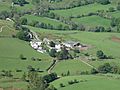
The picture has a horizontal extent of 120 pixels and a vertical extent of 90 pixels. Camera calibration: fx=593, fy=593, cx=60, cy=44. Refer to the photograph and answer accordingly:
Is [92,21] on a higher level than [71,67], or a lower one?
higher

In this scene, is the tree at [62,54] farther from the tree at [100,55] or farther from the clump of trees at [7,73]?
the clump of trees at [7,73]

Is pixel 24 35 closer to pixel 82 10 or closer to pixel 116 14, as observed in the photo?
pixel 82 10

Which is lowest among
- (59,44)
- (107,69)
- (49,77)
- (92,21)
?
(107,69)

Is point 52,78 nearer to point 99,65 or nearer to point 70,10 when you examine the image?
point 99,65

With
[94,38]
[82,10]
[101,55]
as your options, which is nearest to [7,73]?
[101,55]

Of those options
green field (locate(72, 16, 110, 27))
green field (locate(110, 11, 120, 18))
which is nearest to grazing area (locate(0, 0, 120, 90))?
green field (locate(72, 16, 110, 27))

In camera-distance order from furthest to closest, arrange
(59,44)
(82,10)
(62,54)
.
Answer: (82,10) < (59,44) < (62,54)

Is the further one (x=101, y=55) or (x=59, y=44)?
(x=59, y=44)

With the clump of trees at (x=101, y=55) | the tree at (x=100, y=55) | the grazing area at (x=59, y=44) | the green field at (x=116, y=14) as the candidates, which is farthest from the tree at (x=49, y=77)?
the green field at (x=116, y=14)

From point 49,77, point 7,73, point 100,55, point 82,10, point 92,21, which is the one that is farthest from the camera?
point 82,10
